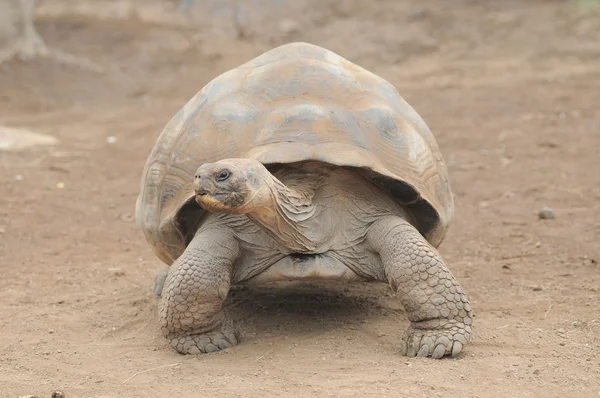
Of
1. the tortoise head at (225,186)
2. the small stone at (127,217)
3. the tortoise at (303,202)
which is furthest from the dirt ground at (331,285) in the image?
the tortoise head at (225,186)

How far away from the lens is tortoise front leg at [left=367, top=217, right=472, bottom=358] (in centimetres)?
371

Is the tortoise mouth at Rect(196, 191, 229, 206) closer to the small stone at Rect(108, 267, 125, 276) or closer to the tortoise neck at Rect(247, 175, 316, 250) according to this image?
the tortoise neck at Rect(247, 175, 316, 250)

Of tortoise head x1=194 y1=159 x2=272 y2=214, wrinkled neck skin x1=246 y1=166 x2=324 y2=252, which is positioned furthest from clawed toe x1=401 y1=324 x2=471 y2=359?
tortoise head x1=194 y1=159 x2=272 y2=214

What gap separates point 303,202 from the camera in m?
3.84

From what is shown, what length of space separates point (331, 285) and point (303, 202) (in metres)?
1.14

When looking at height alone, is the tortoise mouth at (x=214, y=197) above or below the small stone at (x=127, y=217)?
above

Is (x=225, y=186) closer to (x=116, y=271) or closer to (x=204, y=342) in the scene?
(x=204, y=342)

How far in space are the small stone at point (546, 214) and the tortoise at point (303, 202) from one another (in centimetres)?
175

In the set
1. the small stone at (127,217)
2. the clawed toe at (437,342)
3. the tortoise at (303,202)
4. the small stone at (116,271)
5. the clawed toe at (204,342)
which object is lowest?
the small stone at (127,217)

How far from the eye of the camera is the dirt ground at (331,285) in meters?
3.60

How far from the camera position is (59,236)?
6.05 m

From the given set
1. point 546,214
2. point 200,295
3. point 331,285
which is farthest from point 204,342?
point 546,214

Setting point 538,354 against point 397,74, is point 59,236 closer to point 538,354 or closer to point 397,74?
point 538,354

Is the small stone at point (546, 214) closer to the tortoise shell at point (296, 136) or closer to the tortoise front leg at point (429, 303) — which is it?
the tortoise shell at point (296, 136)
